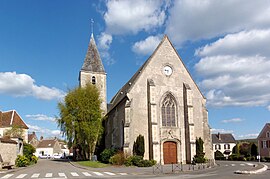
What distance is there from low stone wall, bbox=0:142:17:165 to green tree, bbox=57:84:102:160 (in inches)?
358

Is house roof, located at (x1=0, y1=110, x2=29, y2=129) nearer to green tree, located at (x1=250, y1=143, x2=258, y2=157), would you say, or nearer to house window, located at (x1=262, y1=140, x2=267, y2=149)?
green tree, located at (x1=250, y1=143, x2=258, y2=157)

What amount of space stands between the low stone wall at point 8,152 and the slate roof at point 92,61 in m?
22.0

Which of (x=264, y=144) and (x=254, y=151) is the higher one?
(x=264, y=144)

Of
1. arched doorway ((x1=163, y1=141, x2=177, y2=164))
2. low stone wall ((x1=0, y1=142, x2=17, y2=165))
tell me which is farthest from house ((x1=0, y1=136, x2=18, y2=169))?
arched doorway ((x1=163, y1=141, x2=177, y2=164))

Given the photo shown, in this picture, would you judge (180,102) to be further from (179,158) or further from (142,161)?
(142,161)

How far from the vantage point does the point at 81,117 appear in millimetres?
38875

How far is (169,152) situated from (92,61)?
2501 cm

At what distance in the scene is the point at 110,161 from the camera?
1219 inches

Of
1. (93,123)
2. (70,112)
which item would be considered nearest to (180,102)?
(93,123)

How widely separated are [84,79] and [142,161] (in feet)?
80.1

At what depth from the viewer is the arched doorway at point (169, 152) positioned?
33281 millimetres

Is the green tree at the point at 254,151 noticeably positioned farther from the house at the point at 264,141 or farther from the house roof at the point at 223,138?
the house roof at the point at 223,138

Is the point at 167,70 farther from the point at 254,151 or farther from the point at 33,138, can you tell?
the point at 33,138

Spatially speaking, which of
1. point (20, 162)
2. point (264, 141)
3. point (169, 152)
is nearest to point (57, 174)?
point (20, 162)
